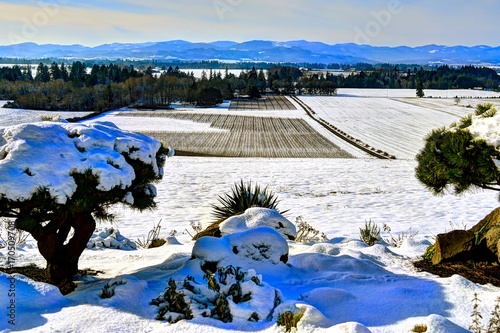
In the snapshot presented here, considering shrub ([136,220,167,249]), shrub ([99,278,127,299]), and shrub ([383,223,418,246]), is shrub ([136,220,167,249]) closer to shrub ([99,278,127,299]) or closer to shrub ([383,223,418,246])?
shrub ([99,278,127,299])

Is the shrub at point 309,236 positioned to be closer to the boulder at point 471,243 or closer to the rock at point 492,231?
the boulder at point 471,243

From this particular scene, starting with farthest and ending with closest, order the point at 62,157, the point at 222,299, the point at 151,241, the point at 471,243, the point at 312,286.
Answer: the point at 151,241, the point at 471,243, the point at 312,286, the point at 62,157, the point at 222,299

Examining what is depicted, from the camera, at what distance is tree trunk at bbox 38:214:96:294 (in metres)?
6.18

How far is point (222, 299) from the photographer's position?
516 cm

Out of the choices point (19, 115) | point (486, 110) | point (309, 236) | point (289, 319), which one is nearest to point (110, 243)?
point (309, 236)

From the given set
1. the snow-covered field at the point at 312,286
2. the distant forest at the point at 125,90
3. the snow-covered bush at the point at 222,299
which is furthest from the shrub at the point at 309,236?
the distant forest at the point at 125,90

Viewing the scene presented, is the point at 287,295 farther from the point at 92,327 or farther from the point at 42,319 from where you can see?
A: the point at 42,319

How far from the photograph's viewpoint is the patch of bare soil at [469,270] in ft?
20.8

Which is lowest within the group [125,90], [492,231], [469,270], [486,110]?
[469,270]

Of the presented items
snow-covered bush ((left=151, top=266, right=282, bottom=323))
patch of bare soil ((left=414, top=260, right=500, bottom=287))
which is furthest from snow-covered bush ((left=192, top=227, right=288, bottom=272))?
patch of bare soil ((left=414, top=260, right=500, bottom=287))

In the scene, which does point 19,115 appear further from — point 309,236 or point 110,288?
point 110,288

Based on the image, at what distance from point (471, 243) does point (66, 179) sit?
5.80m

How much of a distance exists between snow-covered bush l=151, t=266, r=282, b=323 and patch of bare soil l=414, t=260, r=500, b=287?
2699mm

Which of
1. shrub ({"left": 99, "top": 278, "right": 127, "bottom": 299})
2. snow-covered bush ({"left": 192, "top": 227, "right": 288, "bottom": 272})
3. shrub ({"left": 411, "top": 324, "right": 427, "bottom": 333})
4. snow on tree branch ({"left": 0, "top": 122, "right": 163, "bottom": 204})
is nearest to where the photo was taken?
shrub ({"left": 411, "top": 324, "right": 427, "bottom": 333})
